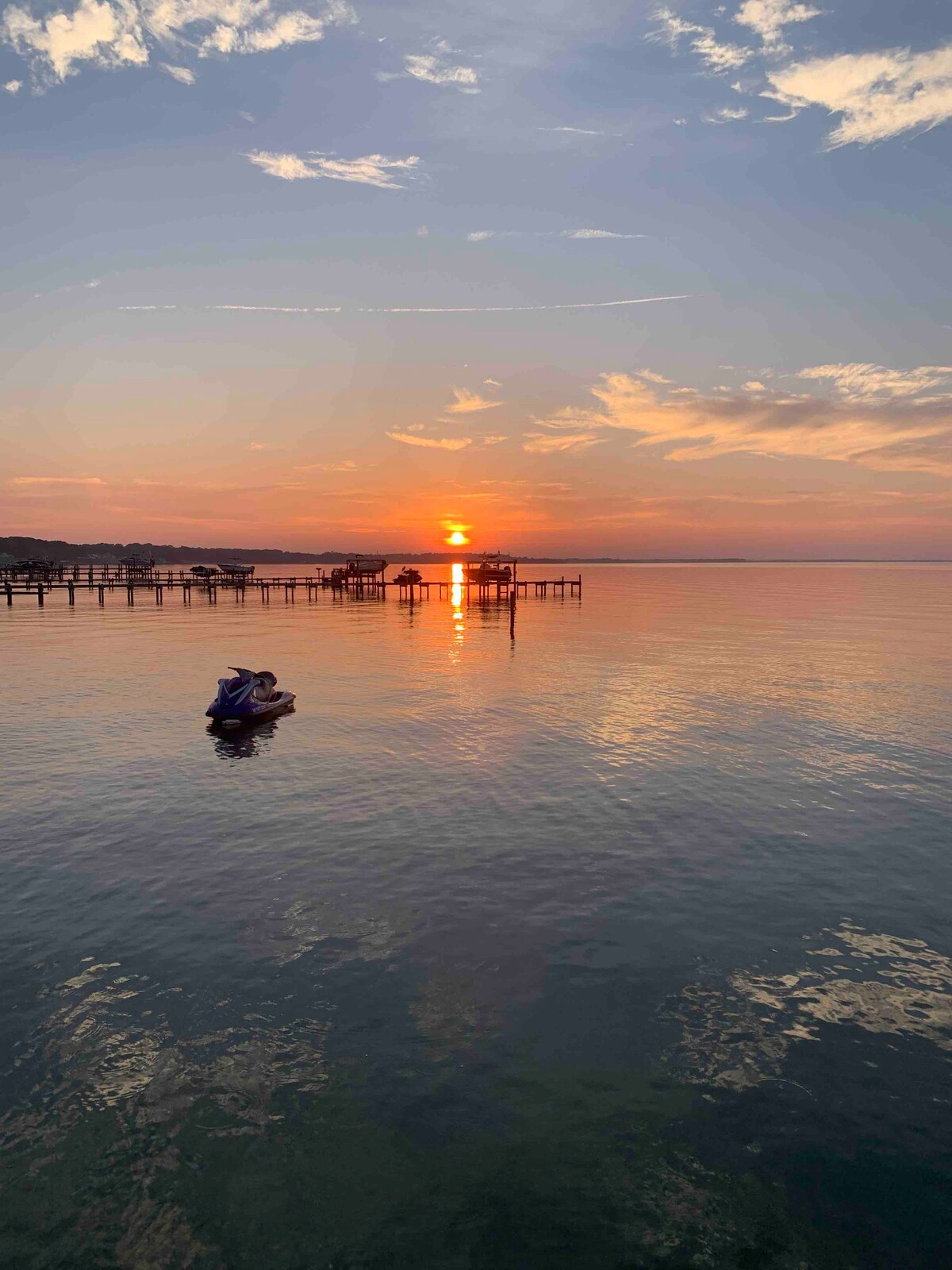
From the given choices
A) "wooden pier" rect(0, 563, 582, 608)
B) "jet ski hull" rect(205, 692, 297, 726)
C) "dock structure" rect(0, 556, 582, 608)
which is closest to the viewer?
"jet ski hull" rect(205, 692, 297, 726)

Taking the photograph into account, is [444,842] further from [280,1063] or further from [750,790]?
[750,790]

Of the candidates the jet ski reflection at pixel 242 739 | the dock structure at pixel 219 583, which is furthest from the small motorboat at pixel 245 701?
the dock structure at pixel 219 583

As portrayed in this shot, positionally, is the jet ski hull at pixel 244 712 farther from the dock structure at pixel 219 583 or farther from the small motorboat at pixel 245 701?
the dock structure at pixel 219 583

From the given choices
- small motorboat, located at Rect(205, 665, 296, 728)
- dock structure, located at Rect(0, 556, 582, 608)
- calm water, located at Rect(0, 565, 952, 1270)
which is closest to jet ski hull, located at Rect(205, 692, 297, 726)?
small motorboat, located at Rect(205, 665, 296, 728)

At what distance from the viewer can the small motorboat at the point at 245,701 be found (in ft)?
115

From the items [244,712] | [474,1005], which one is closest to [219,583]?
[244,712]

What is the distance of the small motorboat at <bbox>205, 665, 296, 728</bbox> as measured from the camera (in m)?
34.9

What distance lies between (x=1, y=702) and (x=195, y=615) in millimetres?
63633

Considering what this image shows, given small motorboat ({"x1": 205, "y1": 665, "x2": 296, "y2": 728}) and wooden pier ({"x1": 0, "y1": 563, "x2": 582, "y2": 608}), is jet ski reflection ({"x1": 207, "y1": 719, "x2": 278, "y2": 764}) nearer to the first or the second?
small motorboat ({"x1": 205, "y1": 665, "x2": 296, "y2": 728})

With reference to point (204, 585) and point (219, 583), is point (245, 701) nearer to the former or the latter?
point (219, 583)

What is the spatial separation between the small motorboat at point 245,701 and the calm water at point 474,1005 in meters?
3.76

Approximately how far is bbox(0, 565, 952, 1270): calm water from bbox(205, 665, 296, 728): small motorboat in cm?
376

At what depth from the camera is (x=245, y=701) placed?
35.4m

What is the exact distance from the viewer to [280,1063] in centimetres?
1130
